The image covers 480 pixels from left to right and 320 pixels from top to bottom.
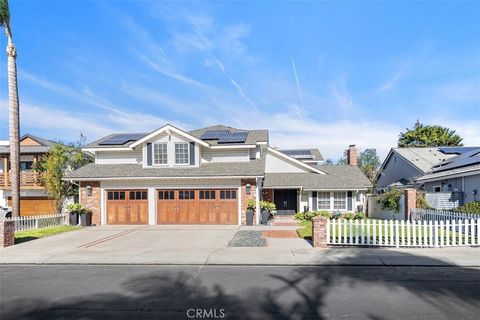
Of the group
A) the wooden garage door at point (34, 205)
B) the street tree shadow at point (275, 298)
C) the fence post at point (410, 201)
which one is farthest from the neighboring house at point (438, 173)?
the wooden garage door at point (34, 205)

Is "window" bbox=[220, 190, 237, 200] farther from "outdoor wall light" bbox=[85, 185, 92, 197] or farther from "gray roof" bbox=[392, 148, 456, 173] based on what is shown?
"gray roof" bbox=[392, 148, 456, 173]

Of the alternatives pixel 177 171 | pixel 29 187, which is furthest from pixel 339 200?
pixel 29 187

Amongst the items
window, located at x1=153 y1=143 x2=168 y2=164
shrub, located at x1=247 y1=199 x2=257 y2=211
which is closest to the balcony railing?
window, located at x1=153 y1=143 x2=168 y2=164

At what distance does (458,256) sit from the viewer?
10.5 meters

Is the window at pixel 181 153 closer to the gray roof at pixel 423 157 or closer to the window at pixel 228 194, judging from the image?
the window at pixel 228 194

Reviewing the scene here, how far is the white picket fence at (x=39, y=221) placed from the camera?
1819cm

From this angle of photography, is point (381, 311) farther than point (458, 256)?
A: No

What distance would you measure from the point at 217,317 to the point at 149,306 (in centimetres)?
139

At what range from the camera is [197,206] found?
20812mm

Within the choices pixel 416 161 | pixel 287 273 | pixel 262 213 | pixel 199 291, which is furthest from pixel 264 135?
pixel 199 291

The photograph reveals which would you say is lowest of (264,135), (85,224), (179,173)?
(85,224)

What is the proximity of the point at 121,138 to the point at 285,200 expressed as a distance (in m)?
12.6

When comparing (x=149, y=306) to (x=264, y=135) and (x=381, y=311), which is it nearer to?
(x=381, y=311)

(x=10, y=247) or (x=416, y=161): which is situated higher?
(x=416, y=161)
